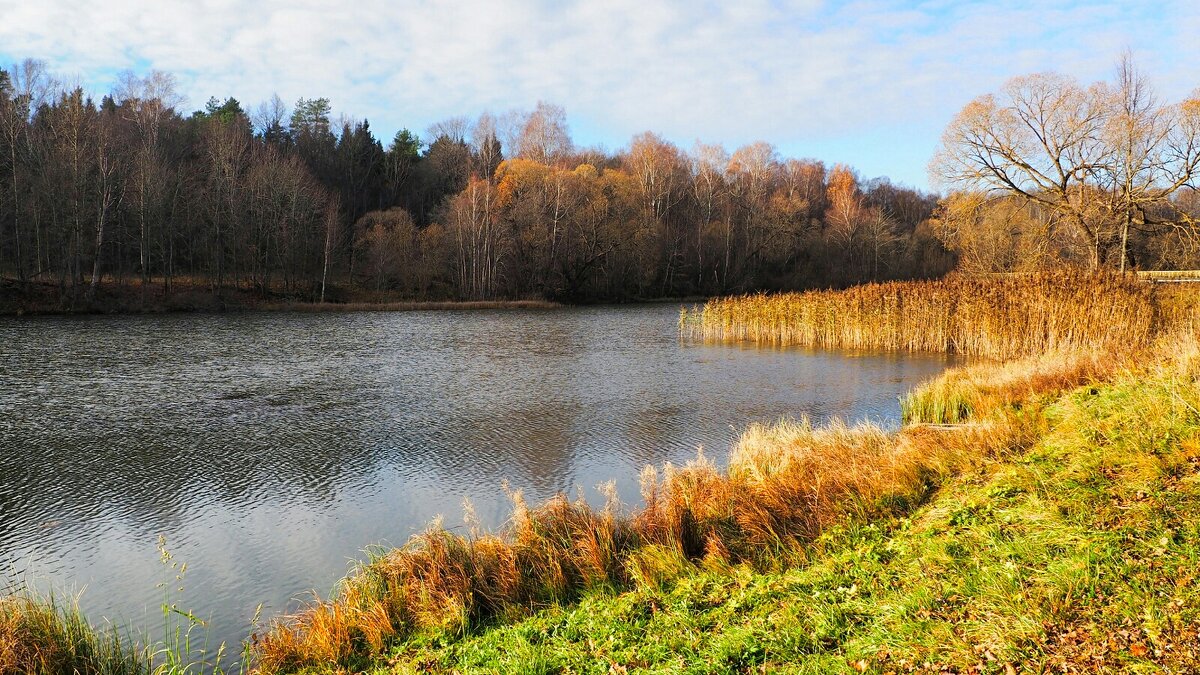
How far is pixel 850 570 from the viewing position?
15.8ft

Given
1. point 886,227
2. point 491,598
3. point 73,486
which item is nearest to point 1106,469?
point 491,598

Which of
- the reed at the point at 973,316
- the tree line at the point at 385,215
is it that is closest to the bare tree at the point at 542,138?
the tree line at the point at 385,215

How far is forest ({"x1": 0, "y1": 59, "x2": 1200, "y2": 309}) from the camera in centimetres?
2667

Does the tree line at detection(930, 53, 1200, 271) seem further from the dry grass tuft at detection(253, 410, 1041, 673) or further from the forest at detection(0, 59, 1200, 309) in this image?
the dry grass tuft at detection(253, 410, 1041, 673)

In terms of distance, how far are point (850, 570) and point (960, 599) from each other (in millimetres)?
852

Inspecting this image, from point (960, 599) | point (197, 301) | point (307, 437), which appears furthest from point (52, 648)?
point (197, 301)

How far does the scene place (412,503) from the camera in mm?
8398

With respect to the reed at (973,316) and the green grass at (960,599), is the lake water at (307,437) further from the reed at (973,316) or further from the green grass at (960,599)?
the green grass at (960,599)

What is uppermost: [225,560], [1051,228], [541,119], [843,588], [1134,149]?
[541,119]

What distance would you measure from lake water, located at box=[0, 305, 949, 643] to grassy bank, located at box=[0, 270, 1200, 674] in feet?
5.24

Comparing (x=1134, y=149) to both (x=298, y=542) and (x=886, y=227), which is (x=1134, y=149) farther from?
(x=886, y=227)

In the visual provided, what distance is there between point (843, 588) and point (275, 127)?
3143 inches

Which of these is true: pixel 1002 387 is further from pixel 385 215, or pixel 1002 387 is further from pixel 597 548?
pixel 385 215

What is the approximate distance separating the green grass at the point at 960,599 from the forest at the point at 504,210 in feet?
77.8
